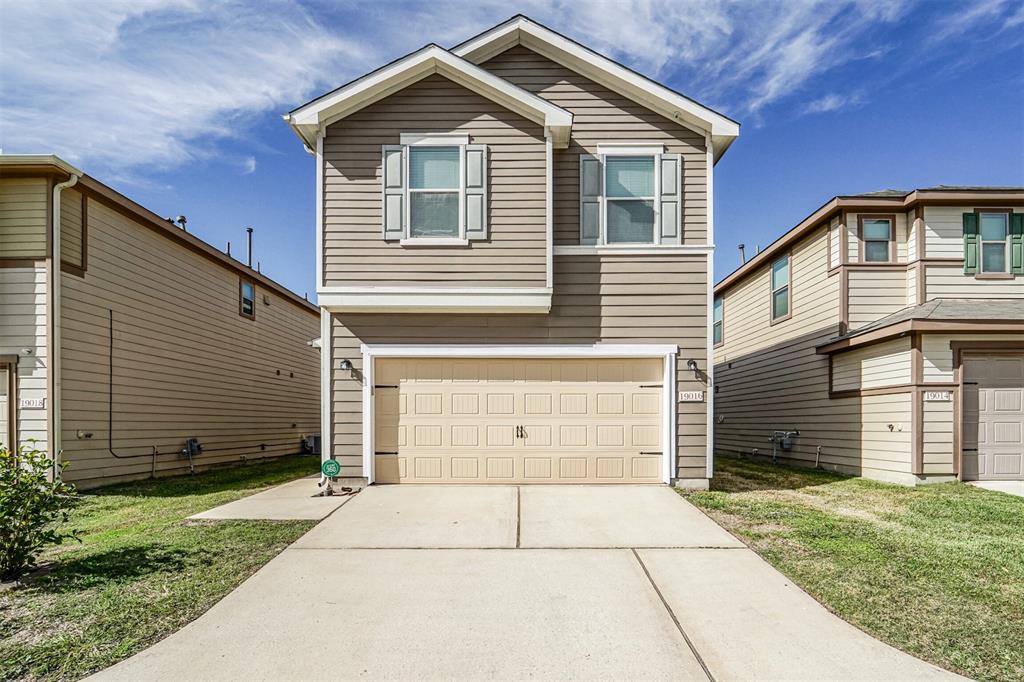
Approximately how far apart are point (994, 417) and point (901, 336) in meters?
2.00

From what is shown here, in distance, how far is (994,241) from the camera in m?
10.7

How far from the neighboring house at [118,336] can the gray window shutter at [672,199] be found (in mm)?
9161

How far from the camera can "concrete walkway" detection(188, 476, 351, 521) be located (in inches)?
259

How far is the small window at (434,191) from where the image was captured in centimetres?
812

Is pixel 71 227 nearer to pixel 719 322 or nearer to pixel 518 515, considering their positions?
pixel 518 515

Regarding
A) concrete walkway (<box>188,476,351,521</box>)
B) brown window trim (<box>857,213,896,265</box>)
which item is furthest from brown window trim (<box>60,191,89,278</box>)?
brown window trim (<box>857,213,896,265</box>)

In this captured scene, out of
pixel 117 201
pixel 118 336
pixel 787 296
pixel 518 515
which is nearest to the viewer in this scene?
pixel 518 515

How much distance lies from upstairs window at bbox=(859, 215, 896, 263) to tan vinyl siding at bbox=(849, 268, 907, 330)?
281mm

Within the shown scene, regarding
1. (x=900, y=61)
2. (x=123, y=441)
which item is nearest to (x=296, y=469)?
(x=123, y=441)

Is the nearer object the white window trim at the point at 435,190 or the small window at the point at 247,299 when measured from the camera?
the white window trim at the point at 435,190

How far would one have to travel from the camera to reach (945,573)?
4641 millimetres

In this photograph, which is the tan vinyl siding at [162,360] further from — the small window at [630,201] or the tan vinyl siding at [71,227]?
the small window at [630,201]

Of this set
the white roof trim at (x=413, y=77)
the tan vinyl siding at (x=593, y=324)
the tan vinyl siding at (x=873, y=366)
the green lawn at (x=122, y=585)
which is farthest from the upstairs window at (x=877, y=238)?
the green lawn at (x=122, y=585)

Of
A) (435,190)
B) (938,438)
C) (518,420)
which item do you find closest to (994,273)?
(938,438)
